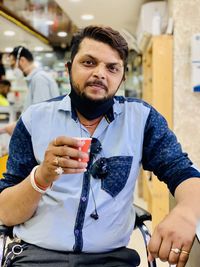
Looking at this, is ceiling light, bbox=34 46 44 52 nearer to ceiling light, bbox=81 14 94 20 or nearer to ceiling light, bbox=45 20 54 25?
ceiling light, bbox=45 20 54 25

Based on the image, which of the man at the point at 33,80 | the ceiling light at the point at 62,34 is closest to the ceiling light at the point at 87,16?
the man at the point at 33,80

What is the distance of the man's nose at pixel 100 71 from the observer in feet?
4.17

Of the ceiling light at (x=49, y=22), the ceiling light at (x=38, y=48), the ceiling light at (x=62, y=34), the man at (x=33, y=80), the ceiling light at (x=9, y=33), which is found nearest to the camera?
the man at (x=33, y=80)

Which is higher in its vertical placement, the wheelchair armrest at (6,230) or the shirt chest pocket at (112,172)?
the shirt chest pocket at (112,172)

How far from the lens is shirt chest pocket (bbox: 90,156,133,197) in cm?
129

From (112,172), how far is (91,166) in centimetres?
8

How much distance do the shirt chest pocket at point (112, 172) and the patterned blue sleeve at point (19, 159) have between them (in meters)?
0.23

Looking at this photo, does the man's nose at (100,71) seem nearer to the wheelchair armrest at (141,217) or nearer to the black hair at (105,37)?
the black hair at (105,37)

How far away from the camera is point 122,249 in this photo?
133cm

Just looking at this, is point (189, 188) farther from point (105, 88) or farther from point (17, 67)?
point (17, 67)

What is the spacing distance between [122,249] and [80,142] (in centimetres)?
55

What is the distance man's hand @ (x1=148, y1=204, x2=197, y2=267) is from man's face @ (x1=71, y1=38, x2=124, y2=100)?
1.72 ft

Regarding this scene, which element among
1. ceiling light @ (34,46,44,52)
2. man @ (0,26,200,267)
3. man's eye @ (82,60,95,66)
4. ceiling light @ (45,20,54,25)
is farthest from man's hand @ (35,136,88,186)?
ceiling light @ (34,46,44,52)

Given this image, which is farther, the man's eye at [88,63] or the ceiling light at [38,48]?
the ceiling light at [38,48]
